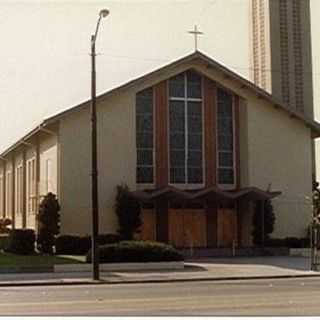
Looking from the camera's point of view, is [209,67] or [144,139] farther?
[209,67]

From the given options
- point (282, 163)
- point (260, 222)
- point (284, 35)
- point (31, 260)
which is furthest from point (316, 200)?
point (284, 35)

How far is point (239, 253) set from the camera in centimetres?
4034

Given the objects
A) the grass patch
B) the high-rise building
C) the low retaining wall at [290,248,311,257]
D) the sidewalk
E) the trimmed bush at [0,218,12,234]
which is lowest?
the sidewalk

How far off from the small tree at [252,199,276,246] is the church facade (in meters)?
0.55

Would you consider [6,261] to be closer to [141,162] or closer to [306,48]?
[141,162]

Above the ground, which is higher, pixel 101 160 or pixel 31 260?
pixel 101 160

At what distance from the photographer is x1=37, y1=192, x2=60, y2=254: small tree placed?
3781 cm

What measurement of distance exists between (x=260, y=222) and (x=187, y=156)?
541 centimetres

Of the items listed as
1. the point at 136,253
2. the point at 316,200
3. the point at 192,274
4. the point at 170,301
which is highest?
the point at 316,200

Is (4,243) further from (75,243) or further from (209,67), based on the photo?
(209,67)

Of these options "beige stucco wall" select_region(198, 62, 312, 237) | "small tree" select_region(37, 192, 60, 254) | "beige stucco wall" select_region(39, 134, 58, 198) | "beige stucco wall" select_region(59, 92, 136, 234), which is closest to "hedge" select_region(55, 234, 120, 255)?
"small tree" select_region(37, 192, 60, 254)

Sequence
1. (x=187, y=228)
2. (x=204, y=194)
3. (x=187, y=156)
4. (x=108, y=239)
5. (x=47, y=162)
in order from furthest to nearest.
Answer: (x=47, y=162), (x=187, y=156), (x=187, y=228), (x=204, y=194), (x=108, y=239)

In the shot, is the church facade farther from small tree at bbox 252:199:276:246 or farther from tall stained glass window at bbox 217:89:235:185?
small tree at bbox 252:199:276:246

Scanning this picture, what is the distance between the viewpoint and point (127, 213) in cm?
3906
